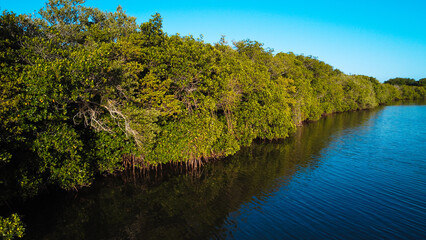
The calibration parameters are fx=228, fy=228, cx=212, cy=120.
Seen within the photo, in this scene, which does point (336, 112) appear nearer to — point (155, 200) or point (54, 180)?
point (155, 200)

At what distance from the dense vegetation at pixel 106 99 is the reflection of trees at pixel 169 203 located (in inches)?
68.4

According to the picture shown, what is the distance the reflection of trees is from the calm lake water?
6 cm

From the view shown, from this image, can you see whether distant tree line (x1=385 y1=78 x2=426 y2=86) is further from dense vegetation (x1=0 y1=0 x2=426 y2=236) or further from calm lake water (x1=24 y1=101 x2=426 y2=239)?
dense vegetation (x1=0 y1=0 x2=426 y2=236)

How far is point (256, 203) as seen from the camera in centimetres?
1786

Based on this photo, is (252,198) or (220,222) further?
(252,198)

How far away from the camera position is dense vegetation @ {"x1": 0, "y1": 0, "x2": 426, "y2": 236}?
13.9m

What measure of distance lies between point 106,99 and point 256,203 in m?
14.0

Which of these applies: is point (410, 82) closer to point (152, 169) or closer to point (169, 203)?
point (152, 169)

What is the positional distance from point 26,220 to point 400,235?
23.6 m

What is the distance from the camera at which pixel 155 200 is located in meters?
18.4

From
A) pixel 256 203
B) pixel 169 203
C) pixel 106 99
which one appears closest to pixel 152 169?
pixel 169 203

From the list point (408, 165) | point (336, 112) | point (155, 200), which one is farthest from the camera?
point (336, 112)

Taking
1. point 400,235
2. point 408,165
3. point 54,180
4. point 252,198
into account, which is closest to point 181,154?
point 252,198

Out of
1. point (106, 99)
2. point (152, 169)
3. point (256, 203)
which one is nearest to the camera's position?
point (106, 99)
